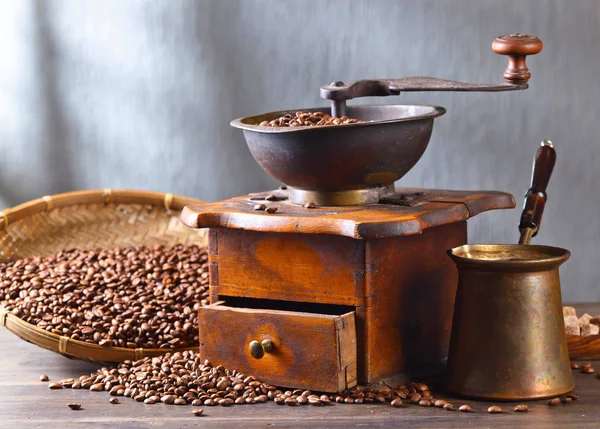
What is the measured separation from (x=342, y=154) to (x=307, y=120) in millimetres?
200

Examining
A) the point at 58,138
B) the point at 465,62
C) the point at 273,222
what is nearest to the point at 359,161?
the point at 273,222

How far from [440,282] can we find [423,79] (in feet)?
1.72

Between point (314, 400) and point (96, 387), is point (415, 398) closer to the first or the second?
point (314, 400)

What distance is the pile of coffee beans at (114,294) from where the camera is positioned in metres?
2.61

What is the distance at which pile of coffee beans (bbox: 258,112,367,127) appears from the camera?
7.98ft

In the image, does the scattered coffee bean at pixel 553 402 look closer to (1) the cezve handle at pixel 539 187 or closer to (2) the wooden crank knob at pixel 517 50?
(1) the cezve handle at pixel 539 187

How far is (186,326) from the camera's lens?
8.60ft

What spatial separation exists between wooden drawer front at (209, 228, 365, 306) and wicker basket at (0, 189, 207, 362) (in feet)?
3.06

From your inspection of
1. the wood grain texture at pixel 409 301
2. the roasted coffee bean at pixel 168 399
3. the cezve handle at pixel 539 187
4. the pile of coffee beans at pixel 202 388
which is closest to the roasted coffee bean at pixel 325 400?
the pile of coffee beans at pixel 202 388

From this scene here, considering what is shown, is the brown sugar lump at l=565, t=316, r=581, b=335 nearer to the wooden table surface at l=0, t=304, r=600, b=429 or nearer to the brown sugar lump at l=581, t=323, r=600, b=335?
the brown sugar lump at l=581, t=323, r=600, b=335

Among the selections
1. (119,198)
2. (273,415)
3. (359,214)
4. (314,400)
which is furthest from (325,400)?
(119,198)

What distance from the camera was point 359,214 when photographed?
7.58 ft

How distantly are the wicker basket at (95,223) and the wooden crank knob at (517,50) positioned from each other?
1310 millimetres

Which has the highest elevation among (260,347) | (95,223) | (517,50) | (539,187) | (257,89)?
(517,50)
